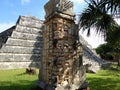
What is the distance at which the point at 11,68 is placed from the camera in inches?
629

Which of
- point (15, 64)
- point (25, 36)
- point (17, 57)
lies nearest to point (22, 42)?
point (25, 36)

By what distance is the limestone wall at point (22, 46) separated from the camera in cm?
1636

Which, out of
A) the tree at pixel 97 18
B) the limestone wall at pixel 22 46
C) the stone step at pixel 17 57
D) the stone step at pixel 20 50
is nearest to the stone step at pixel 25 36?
the limestone wall at pixel 22 46

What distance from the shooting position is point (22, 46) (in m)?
17.6

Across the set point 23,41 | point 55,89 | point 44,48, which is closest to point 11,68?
point 23,41

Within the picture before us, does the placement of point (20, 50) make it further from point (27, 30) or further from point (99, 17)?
point (99, 17)

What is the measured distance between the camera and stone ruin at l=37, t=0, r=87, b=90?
21.6 ft

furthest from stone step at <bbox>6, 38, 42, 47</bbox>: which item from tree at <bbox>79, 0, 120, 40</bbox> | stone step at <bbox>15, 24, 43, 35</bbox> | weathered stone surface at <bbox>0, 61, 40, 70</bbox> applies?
tree at <bbox>79, 0, 120, 40</bbox>

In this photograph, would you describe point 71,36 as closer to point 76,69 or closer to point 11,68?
point 76,69

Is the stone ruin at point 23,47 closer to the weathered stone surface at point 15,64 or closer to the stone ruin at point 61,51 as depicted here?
the weathered stone surface at point 15,64

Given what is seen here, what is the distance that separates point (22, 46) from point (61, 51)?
37.4 ft

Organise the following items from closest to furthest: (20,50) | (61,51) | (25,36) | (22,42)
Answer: (61,51) → (20,50) → (22,42) → (25,36)

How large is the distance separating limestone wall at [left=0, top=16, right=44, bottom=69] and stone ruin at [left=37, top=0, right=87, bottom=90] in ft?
30.1

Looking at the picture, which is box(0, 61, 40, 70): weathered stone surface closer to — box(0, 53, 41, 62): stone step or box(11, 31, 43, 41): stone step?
box(0, 53, 41, 62): stone step
